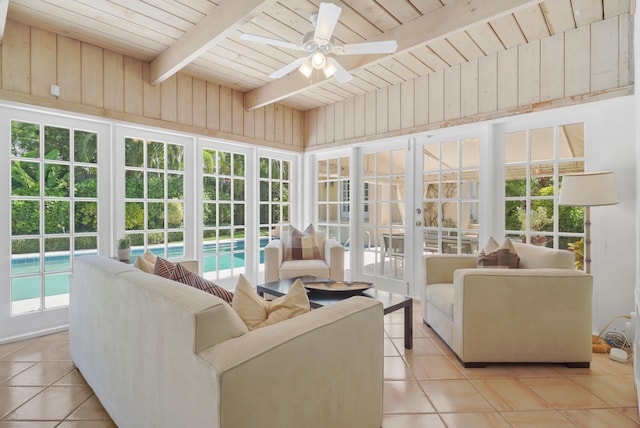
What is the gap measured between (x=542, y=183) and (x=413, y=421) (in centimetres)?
250

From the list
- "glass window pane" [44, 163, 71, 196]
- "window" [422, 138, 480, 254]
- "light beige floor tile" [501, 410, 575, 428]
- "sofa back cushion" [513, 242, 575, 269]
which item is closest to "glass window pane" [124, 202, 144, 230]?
"glass window pane" [44, 163, 71, 196]

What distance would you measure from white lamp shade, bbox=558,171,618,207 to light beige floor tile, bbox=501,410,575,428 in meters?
1.45

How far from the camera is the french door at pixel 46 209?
273 cm

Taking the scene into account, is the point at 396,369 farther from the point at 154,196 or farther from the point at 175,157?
the point at 175,157

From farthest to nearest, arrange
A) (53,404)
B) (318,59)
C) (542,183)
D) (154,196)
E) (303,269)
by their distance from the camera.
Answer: (303,269), (154,196), (542,183), (318,59), (53,404)

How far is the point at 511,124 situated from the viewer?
10.9 feet

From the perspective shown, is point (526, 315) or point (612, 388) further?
point (526, 315)

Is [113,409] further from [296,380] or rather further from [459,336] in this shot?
[459,336]

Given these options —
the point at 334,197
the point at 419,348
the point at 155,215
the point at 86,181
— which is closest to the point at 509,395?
the point at 419,348

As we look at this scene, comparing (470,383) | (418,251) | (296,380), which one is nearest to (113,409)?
(296,380)

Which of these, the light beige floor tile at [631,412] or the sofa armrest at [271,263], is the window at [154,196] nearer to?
the sofa armrest at [271,263]

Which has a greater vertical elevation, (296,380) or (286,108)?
(286,108)

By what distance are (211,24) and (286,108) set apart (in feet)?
7.53

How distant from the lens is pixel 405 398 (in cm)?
193
